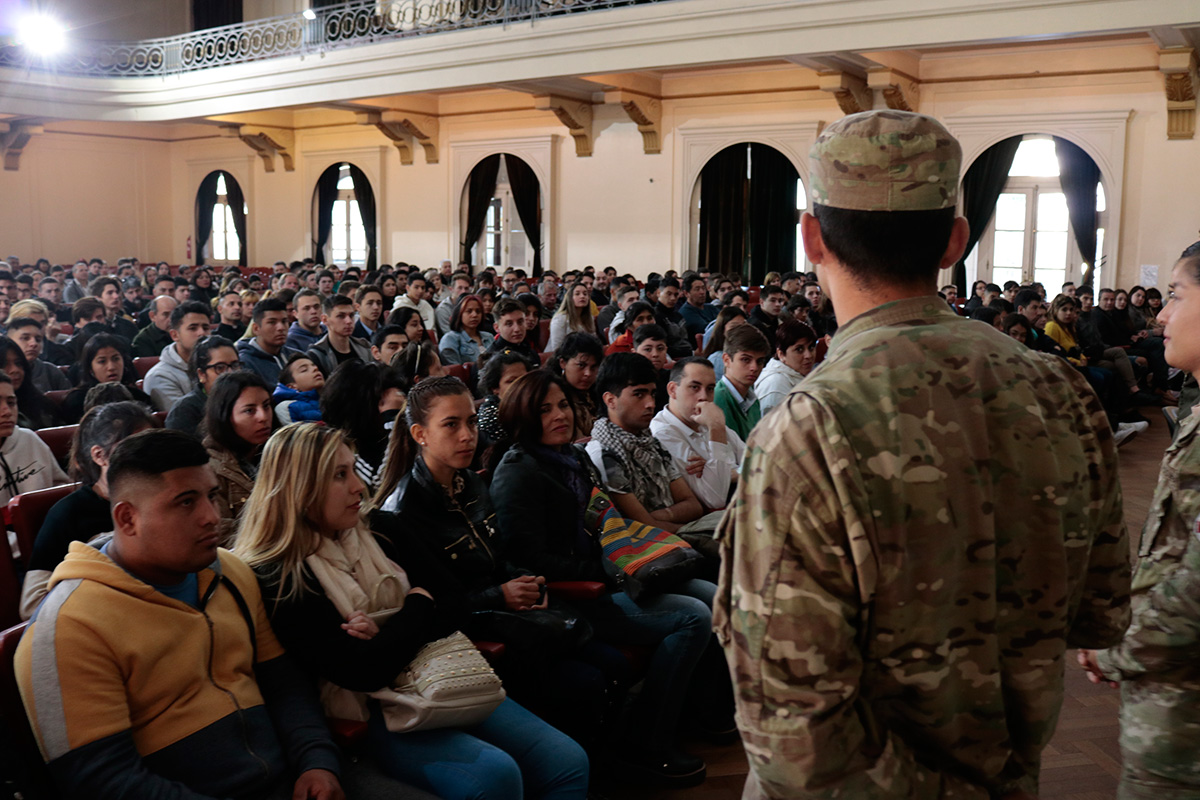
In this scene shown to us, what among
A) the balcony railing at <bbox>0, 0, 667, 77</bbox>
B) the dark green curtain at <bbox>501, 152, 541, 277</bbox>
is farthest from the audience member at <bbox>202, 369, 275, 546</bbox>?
the dark green curtain at <bbox>501, 152, 541, 277</bbox>

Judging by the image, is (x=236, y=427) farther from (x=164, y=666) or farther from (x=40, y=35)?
(x=40, y=35)

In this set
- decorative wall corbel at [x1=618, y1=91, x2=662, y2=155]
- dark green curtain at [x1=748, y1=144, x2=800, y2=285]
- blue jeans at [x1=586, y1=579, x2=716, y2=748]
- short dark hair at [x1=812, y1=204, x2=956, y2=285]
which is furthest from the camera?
dark green curtain at [x1=748, y1=144, x2=800, y2=285]

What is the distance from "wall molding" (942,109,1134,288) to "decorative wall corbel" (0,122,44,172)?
14410 mm

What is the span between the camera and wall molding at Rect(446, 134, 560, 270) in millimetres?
13953

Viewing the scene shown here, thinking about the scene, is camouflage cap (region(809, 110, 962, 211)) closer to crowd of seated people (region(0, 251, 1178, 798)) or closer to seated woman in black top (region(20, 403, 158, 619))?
crowd of seated people (region(0, 251, 1178, 798))

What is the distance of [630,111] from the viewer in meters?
12.5

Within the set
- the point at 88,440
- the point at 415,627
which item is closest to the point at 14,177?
the point at 88,440

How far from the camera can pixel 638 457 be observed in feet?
11.2

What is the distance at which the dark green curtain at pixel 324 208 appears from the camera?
54.4 feet

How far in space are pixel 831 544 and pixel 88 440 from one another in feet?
7.78

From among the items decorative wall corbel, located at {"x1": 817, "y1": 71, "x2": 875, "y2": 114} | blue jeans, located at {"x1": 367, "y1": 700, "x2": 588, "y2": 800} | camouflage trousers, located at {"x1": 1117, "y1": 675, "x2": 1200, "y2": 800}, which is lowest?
blue jeans, located at {"x1": 367, "y1": 700, "x2": 588, "y2": 800}

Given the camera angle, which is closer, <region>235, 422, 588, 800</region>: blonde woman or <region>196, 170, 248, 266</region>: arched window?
<region>235, 422, 588, 800</region>: blonde woman

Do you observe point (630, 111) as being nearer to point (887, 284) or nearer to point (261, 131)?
point (261, 131)

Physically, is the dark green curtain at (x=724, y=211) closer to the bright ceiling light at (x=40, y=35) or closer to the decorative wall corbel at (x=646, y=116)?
the decorative wall corbel at (x=646, y=116)
